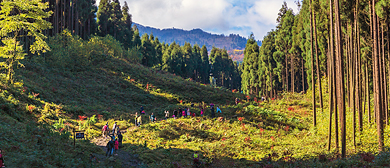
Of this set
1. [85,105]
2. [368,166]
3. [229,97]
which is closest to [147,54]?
[229,97]

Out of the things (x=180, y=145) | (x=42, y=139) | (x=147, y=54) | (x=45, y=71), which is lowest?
(x=180, y=145)

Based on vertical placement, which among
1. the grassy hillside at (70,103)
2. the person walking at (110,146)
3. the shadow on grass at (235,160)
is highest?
the grassy hillside at (70,103)

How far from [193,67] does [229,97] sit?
42.5 m

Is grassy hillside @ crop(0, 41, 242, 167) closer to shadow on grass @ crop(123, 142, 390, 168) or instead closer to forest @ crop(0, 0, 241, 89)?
shadow on grass @ crop(123, 142, 390, 168)

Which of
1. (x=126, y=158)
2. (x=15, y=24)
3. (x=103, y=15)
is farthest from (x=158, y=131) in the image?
(x=103, y=15)

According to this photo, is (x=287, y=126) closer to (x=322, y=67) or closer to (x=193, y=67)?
(x=322, y=67)

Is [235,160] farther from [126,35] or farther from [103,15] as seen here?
[126,35]

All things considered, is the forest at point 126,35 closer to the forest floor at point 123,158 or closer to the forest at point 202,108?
the forest at point 202,108

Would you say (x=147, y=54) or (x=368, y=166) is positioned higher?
(x=147, y=54)

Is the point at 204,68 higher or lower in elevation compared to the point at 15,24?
higher

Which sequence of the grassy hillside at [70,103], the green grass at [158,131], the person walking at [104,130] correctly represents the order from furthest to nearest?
the person walking at [104,130], the green grass at [158,131], the grassy hillside at [70,103]

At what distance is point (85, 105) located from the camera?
101ft

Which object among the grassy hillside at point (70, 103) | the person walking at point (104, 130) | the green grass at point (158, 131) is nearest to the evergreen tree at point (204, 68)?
the grassy hillside at point (70, 103)

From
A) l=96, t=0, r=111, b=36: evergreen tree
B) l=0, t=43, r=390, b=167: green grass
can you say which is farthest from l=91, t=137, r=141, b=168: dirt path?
l=96, t=0, r=111, b=36: evergreen tree
